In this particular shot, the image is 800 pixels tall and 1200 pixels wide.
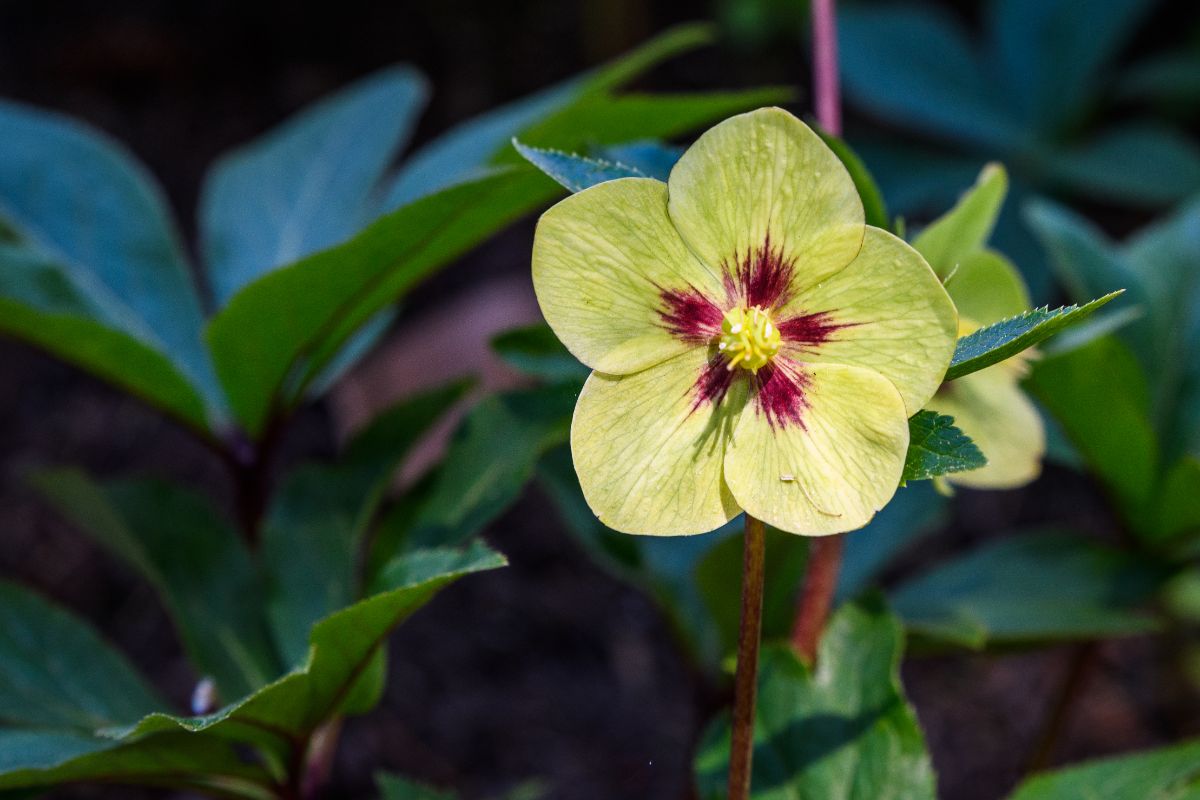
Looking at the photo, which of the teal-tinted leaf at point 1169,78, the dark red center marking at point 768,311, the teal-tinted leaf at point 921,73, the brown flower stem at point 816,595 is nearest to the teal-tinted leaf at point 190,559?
the brown flower stem at point 816,595

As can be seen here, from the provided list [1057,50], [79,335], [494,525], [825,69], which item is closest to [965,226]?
[825,69]

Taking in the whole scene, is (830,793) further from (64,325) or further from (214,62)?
(214,62)

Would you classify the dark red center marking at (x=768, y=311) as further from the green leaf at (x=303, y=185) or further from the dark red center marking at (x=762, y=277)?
the green leaf at (x=303, y=185)

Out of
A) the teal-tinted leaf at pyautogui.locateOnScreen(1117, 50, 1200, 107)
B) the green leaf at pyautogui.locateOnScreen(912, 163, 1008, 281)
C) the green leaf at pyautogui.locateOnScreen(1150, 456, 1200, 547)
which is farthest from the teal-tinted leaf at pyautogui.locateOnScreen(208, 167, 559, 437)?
the teal-tinted leaf at pyautogui.locateOnScreen(1117, 50, 1200, 107)

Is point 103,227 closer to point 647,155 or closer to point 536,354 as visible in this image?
point 536,354

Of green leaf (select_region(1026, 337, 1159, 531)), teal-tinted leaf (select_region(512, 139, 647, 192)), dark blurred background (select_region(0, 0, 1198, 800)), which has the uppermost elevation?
teal-tinted leaf (select_region(512, 139, 647, 192))

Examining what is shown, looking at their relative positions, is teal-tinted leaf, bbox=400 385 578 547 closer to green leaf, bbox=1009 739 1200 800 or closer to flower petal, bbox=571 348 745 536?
flower petal, bbox=571 348 745 536

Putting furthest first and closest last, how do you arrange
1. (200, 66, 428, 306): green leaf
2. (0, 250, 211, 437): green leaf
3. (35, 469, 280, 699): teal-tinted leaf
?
(200, 66, 428, 306): green leaf, (35, 469, 280, 699): teal-tinted leaf, (0, 250, 211, 437): green leaf
